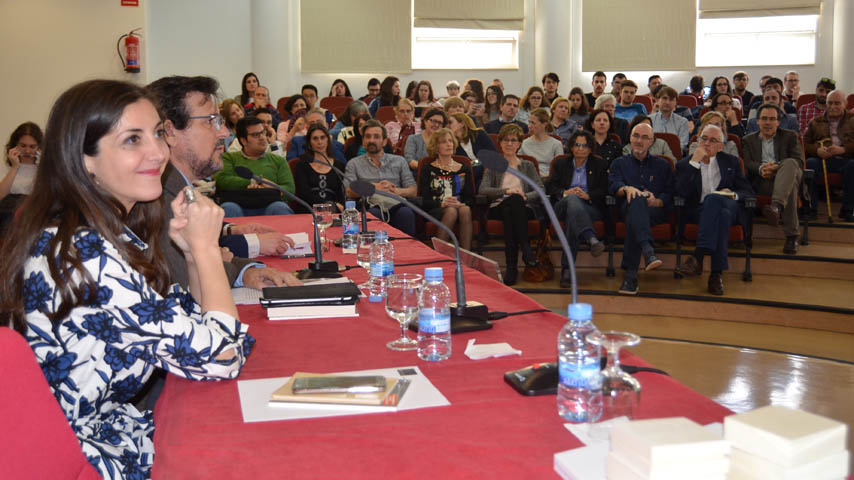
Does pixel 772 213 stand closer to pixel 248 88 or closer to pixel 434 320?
pixel 434 320

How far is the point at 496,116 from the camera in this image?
8438 millimetres

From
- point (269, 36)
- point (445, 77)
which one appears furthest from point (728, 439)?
point (445, 77)

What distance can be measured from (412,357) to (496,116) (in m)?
7.08

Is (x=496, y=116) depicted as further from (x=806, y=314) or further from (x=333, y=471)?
(x=333, y=471)

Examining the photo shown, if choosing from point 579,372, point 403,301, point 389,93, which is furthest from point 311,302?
point 389,93

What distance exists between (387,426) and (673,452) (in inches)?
21.0

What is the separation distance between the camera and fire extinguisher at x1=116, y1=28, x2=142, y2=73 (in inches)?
333

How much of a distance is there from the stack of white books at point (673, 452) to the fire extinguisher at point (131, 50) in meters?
8.74

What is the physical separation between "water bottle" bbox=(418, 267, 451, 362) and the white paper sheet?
0.45 ft

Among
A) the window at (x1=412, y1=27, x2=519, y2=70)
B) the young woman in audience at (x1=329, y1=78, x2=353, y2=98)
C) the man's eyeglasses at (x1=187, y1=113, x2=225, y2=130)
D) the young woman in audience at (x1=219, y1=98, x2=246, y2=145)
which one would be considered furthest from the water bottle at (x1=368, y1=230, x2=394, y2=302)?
the window at (x1=412, y1=27, x2=519, y2=70)

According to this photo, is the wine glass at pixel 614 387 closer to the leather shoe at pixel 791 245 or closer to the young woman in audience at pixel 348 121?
the leather shoe at pixel 791 245

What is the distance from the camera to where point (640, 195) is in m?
5.27

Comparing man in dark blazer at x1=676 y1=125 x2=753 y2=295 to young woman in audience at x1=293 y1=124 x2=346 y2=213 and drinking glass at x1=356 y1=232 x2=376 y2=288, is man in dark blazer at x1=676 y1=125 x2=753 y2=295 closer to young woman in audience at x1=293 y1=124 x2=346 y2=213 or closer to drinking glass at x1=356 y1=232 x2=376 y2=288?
young woman in audience at x1=293 y1=124 x2=346 y2=213

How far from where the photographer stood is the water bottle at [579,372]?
118cm
